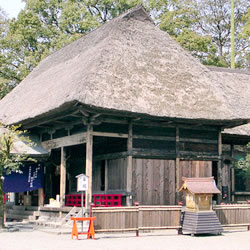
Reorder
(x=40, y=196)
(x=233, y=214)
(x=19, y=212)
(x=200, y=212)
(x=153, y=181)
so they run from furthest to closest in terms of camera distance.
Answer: (x=19, y=212)
(x=40, y=196)
(x=153, y=181)
(x=233, y=214)
(x=200, y=212)

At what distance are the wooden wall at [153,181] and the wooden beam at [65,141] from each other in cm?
200

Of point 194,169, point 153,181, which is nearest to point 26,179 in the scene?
point 153,181

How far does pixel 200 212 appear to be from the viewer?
47.9 feet

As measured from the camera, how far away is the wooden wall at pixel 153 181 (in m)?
17.2

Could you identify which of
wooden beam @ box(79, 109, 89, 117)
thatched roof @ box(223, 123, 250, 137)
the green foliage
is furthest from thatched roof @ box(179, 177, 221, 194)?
thatched roof @ box(223, 123, 250, 137)

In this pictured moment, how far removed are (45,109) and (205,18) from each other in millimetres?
27424

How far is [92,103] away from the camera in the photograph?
1526 cm

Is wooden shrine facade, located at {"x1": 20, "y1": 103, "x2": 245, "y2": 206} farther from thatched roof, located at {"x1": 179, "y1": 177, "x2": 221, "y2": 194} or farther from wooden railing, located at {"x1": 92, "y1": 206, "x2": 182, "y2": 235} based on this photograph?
thatched roof, located at {"x1": 179, "y1": 177, "x2": 221, "y2": 194}

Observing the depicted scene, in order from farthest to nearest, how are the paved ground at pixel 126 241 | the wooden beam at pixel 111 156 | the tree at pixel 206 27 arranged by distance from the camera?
the tree at pixel 206 27 < the wooden beam at pixel 111 156 < the paved ground at pixel 126 241

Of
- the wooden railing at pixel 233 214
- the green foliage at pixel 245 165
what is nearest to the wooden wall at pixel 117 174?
the wooden railing at pixel 233 214

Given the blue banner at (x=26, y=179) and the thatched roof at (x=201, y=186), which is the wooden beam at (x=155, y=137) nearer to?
the thatched roof at (x=201, y=186)

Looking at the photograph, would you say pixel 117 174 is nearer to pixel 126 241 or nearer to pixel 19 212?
pixel 126 241

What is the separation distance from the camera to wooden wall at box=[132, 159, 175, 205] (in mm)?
17203

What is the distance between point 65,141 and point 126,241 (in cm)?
637
